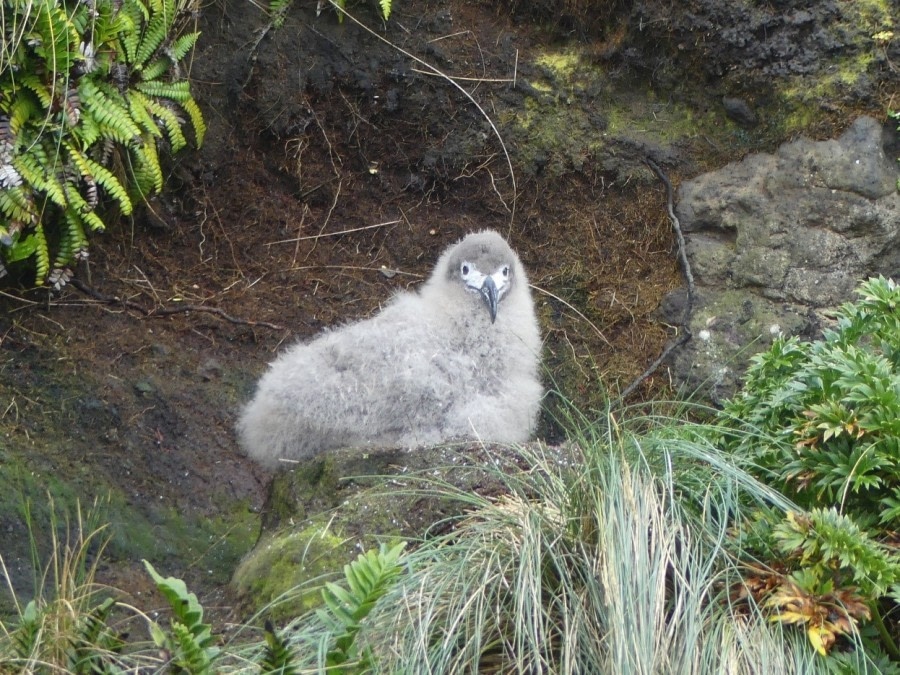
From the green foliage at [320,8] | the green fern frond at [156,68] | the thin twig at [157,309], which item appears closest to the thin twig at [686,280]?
the green foliage at [320,8]

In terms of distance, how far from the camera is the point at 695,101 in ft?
23.5

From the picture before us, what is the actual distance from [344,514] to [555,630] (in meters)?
1.30

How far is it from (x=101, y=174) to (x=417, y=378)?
2.35 m

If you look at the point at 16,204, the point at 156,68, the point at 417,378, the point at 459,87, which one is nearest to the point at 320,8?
the point at 459,87

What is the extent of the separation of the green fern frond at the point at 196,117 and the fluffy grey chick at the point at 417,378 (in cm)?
191

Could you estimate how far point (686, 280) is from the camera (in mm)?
6934

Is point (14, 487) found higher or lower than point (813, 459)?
lower

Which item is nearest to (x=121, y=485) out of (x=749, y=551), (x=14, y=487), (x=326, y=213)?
(x=14, y=487)

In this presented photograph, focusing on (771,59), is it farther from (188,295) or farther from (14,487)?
(14,487)

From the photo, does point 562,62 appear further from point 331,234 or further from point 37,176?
point 37,176

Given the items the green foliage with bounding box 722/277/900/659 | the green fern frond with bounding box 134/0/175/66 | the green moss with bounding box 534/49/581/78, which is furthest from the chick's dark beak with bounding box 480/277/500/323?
the green fern frond with bounding box 134/0/175/66

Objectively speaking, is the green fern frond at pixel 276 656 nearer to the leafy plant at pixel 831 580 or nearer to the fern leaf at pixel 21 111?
the leafy plant at pixel 831 580

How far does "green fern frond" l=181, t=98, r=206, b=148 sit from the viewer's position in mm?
6544

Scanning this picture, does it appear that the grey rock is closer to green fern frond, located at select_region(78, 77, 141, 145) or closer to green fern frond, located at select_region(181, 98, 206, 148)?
green fern frond, located at select_region(181, 98, 206, 148)
